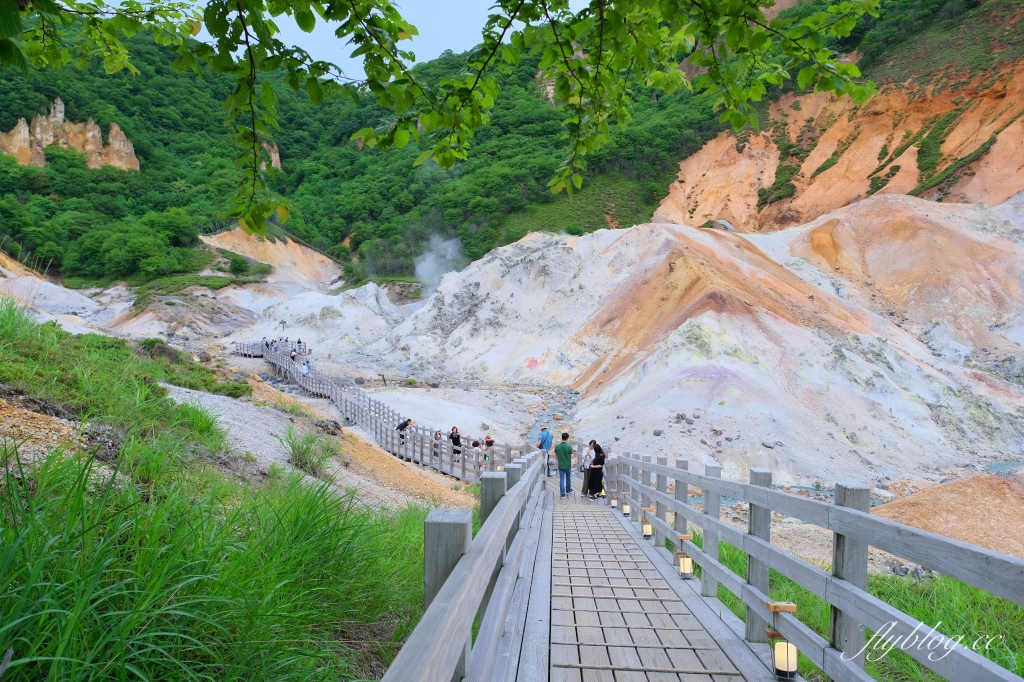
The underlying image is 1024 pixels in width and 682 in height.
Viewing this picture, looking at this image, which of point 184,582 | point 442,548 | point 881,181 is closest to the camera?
point 442,548

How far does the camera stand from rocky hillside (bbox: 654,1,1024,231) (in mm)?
43000

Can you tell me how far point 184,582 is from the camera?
2.03 meters

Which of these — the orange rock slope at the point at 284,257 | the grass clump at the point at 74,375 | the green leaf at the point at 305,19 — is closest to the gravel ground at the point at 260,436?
the grass clump at the point at 74,375

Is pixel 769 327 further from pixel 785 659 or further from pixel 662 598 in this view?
pixel 785 659

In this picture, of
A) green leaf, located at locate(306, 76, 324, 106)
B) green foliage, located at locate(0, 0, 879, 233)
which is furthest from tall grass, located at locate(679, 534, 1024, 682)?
green leaf, located at locate(306, 76, 324, 106)

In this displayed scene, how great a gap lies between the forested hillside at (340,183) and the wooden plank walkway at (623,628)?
201 ft

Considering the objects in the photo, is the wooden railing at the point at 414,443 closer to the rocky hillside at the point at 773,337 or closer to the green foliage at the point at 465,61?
the rocky hillside at the point at 773,337

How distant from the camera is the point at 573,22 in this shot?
325 centimetres

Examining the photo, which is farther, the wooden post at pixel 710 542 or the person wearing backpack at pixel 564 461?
the person wearing backpack at pixel 564 461

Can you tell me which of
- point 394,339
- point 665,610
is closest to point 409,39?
point 665,610

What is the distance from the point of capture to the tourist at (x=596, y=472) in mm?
A: 11789

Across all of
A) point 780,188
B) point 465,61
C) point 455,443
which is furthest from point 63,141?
point 465,61

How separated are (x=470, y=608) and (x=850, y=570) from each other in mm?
1946

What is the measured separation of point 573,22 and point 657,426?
56.6 ft
